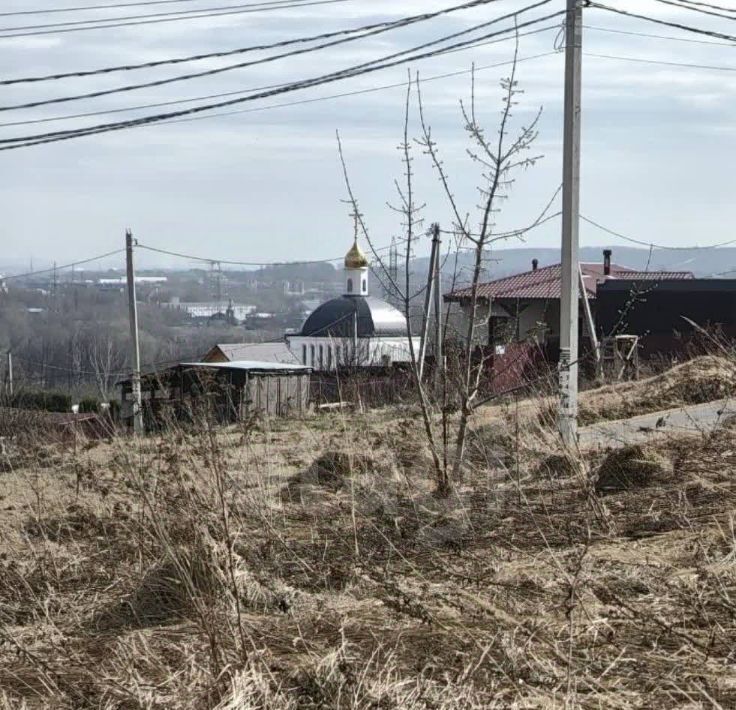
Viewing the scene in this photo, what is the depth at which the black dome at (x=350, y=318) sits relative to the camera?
70.9 m

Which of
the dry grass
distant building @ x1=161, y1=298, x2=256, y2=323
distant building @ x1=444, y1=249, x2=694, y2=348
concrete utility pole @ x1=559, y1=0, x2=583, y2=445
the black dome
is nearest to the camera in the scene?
concrete utility pole @ x1=559, y1=0, x2=583, y2=445

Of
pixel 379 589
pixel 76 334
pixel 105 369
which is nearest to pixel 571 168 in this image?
pixel 105 369

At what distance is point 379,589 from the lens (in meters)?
5.51

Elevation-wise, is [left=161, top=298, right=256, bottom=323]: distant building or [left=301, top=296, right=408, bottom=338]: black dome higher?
[left=301, top=296, right=408, bottom=338]: black dome

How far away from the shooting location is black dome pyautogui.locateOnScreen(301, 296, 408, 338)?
70.9 metres

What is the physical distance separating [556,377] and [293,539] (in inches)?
233

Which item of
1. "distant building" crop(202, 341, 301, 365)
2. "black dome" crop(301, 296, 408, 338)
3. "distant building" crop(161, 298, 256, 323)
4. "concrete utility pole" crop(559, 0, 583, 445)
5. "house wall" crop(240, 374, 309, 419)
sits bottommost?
"distant building" crop(161, 298, 256, 323)

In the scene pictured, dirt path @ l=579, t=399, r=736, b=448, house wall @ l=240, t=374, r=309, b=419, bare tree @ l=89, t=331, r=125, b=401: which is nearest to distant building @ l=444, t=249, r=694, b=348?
house wall @ l=240, t=374, r=309, b=419

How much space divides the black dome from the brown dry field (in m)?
59.7

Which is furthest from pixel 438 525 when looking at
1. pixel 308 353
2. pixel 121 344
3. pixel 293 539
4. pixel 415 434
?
pixel 121 344

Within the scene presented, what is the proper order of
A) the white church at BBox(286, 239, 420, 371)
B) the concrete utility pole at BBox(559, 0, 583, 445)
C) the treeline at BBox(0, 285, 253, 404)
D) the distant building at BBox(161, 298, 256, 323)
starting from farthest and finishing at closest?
the distant building at BBox(161, 298, 256, 323) < the treeline at BBox(0, 285, 253, 404) < the white church at BBox(286, 239, 420, 371) < the concrete utility pole at BBox(559, 0, 583, 445)

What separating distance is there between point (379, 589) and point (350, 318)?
66.3 m

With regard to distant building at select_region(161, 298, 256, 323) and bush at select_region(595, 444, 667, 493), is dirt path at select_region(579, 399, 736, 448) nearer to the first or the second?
bush at select_region(595, 444, 667, 493)

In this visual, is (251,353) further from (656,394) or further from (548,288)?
(656,394)
